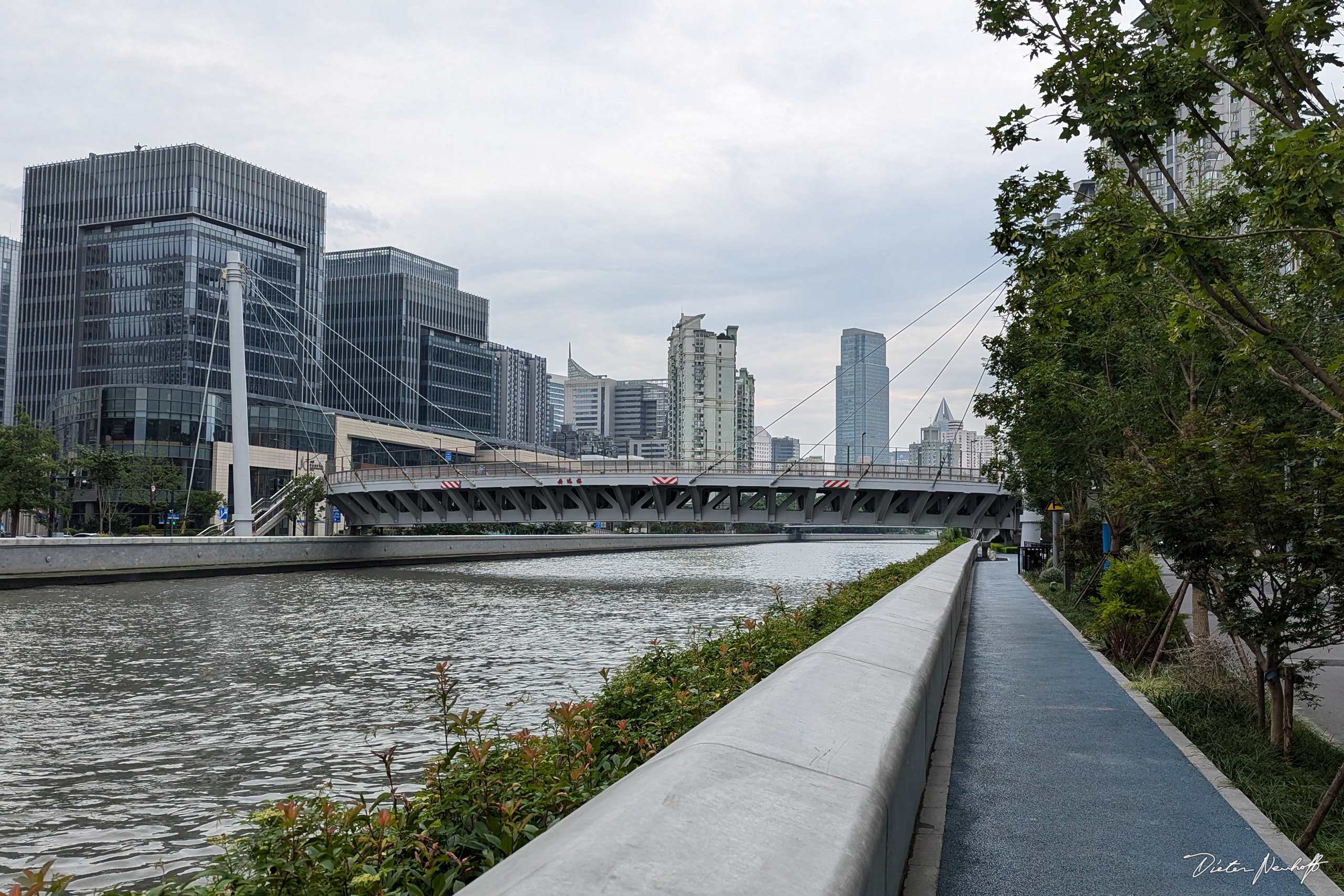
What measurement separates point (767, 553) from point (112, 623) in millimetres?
77445

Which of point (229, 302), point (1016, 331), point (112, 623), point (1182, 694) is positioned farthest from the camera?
point (229, 302)

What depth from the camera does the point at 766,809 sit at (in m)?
3.19

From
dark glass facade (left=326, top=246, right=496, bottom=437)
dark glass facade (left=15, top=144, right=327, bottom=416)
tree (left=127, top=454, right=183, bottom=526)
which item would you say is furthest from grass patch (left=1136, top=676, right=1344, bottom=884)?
dark glass facade (left=326, top=246, right=496, bottom=437)

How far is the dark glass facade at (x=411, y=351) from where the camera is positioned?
132m

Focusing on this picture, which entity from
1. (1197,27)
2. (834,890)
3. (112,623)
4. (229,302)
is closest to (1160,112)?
(1197,27)

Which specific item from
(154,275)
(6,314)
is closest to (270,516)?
(154,275)

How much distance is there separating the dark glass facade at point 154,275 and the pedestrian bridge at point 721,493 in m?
48.4

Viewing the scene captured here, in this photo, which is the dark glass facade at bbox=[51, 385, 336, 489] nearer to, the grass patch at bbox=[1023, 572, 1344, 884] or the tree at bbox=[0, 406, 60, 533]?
the tree at bbox=[0, 406, 60, 533]

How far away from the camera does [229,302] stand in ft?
160

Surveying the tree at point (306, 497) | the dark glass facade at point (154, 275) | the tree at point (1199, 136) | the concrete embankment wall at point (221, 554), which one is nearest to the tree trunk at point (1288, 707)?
the tree at point (1199, 136)

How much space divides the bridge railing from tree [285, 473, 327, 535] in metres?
8.37

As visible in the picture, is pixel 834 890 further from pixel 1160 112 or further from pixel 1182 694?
pixel 1182 694

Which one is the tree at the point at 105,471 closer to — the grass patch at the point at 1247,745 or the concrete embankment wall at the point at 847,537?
the grass patch at the point at 1247,745

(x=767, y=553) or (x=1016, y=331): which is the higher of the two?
(x=1016, y=331)
